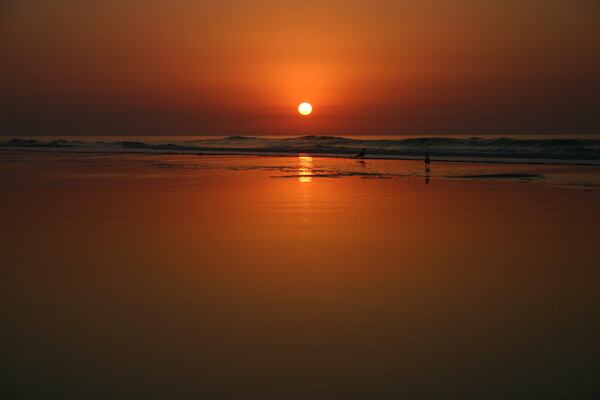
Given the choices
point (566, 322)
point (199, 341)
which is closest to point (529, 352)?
point (566, 322)

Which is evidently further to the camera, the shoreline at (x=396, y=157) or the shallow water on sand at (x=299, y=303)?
the shoreline at (x=396, y=157)

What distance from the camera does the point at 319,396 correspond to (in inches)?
183

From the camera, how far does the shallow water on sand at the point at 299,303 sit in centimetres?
492

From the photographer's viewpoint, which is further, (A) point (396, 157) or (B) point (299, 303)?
(A) point (396, 157)

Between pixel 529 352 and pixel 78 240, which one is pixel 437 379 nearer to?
pixel 529 352

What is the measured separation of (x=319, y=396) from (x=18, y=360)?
2.52 meters

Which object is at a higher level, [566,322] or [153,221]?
[153,221]

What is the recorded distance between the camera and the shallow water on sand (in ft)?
16.1

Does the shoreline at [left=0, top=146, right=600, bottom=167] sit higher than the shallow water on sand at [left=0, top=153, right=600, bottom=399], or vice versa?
the shoreline at [left=0, top=146, right=600, bottom=167]

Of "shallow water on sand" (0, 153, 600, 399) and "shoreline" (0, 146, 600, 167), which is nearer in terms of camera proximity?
"shallow water on sand" (0, 153, 600, 399)

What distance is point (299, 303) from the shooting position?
6.70 metres

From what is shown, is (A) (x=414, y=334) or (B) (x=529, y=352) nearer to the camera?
(B) (x=529, y=352)

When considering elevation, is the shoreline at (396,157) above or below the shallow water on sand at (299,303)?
above

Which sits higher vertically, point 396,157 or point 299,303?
point 396,157
